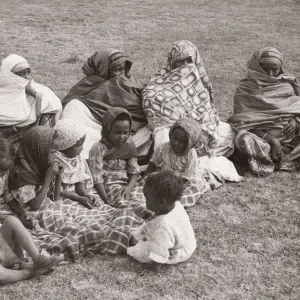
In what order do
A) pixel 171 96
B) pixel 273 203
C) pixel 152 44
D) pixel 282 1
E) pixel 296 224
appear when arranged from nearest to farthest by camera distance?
pixel 296 224, pixel 273 203, pixel 171 96, pixel 152 44, pixel 282 1

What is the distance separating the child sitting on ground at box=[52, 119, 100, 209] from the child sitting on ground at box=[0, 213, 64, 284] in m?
1.03

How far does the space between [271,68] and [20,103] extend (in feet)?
10.4

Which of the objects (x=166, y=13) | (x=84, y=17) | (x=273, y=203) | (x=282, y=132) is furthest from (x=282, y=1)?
(x=273, y=203)

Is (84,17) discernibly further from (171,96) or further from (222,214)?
(222,214)

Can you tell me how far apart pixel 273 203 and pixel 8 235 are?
2872mm

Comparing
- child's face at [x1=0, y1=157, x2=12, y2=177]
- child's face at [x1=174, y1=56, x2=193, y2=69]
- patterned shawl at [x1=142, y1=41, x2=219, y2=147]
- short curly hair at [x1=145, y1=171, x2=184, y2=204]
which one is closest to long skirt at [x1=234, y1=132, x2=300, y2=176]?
patterned shawl at [x1=142, y1=41, x2=219, y2=147]

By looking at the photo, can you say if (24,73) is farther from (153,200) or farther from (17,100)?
(153,200)

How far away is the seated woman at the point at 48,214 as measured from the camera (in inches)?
182

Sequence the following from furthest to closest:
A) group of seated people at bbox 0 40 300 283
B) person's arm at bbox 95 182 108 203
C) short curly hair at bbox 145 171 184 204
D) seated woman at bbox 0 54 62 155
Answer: seated woman at bbox 0 54 62 155 → person's arm at bbox 95 182 108 203 → group of seated people at bbox 0 40 300 283 → short curly hair at bbox 145 171 184 204

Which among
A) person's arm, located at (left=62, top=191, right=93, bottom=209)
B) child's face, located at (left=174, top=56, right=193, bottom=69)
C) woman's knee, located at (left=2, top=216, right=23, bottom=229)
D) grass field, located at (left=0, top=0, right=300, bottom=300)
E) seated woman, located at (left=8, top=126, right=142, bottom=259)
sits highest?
child's face, located at (left=174, top=56, right=193, bottom=69)

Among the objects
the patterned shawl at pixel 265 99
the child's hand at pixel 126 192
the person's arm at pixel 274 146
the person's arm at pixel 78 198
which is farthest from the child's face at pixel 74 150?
the person's arm at pixel 274 146

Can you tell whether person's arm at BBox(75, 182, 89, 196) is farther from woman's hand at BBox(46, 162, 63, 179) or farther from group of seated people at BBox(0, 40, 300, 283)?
woman's hand at BBox(46, 162, 63, 179)

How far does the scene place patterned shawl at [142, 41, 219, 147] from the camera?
6.41 meters

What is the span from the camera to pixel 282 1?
62.5 ft
